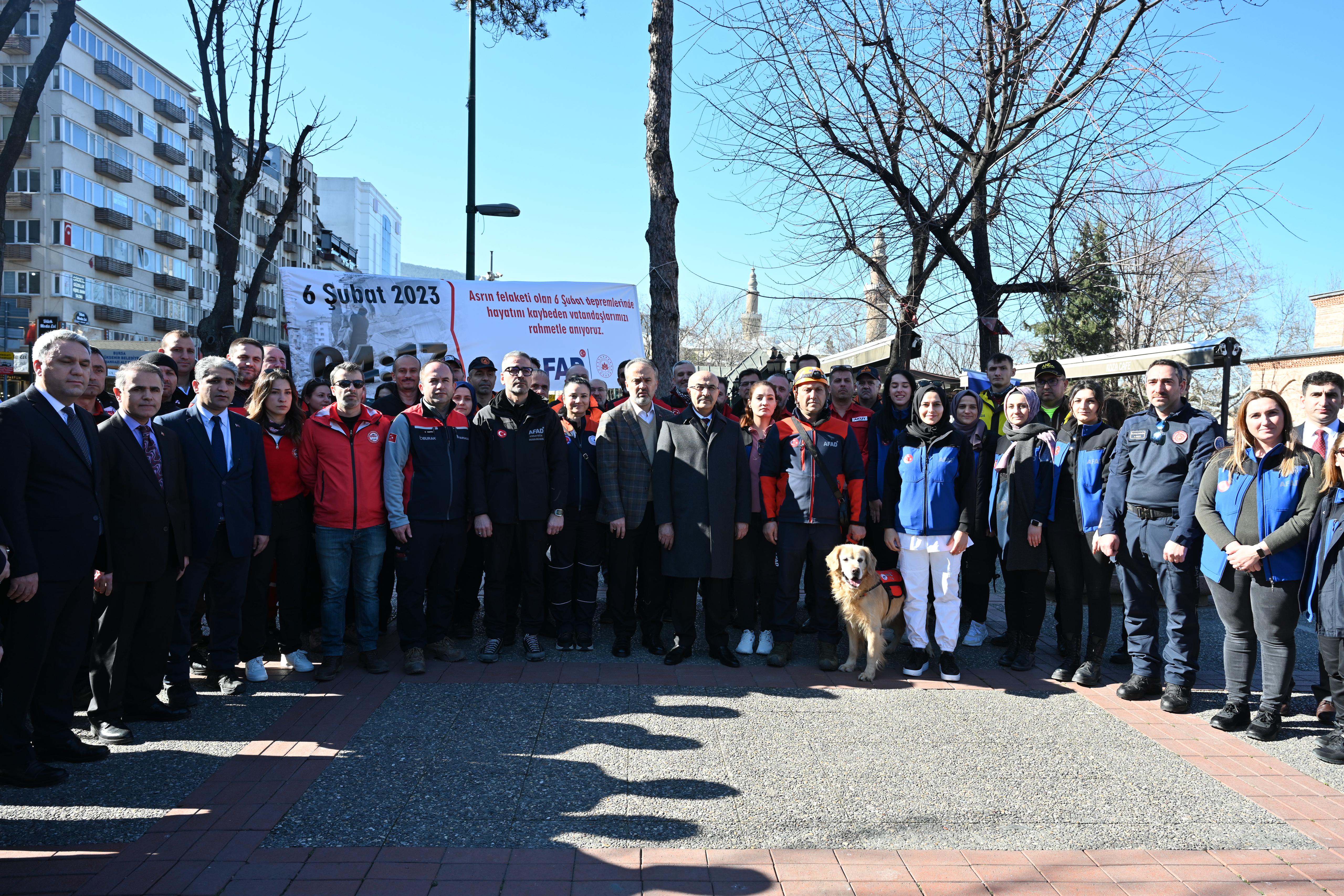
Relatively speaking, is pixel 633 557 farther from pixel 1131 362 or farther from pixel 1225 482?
pixel 1131 362

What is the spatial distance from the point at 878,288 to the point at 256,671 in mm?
7357

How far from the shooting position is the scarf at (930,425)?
6188 mm

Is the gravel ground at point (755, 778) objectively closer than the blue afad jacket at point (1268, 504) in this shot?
Yes

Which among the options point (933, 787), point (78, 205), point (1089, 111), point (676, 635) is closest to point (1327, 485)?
point (933, 787)

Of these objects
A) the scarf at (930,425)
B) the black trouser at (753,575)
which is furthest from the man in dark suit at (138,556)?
the scarf at (930,425)

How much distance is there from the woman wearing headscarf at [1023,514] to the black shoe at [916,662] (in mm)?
742

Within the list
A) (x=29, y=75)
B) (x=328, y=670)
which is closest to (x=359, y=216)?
(x=29, y=75)

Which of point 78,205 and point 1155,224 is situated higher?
point 78,205

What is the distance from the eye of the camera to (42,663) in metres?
4.24

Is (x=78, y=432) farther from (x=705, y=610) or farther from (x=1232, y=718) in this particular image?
(x=1232, y=718)

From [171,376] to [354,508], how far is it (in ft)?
4.76

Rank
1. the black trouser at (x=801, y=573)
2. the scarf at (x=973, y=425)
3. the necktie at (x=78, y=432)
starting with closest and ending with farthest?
the necktie at (x=78, y=432) < the black trouser at (x=801, y=573) < the scarf at (x=973, y=425)

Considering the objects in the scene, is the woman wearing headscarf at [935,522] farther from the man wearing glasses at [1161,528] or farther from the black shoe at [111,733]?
the black shoe at [111,733]

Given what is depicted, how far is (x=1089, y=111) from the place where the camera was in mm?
8523
